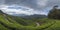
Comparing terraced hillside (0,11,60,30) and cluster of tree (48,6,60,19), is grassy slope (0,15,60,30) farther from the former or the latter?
cluster of tree (48,6,60,19)

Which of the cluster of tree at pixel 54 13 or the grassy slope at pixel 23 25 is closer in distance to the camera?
the grassy slope at pixel 23 25

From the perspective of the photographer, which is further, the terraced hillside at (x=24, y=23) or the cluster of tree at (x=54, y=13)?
the cluster of tree at (x=54, y=13)

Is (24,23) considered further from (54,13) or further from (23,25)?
(54,13)

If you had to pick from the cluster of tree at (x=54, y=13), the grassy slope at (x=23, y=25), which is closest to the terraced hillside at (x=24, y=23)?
the grassy slope at (x=23, y=25)

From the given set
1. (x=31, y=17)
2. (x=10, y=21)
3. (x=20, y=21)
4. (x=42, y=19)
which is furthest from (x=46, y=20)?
(x=10, y=21)

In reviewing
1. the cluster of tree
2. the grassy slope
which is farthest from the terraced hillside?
the cluster of tree

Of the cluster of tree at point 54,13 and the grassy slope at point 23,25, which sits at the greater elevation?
the cluster of tree at point 54,13

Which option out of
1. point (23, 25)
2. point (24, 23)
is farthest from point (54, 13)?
point (23, 25)

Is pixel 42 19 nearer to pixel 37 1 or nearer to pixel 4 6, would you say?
pixel 37 1

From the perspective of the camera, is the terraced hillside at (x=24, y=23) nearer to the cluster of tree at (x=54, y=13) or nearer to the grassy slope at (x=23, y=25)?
the grassy slope at (x=23, y=25)
